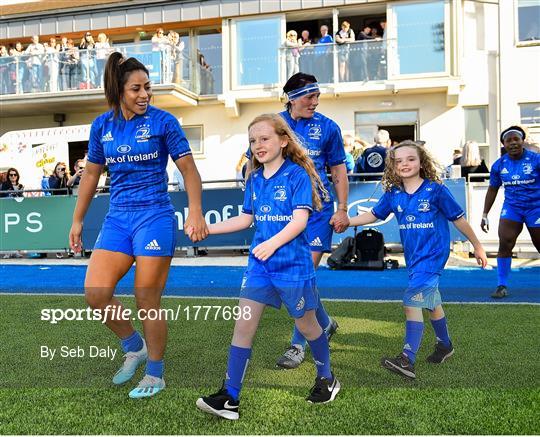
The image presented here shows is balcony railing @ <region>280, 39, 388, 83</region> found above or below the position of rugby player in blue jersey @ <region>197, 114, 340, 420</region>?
above

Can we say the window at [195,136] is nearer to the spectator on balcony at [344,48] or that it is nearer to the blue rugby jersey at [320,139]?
the spectator on balcony at [344,48]

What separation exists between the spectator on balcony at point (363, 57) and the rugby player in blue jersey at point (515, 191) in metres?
11.4

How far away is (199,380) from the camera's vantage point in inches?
158

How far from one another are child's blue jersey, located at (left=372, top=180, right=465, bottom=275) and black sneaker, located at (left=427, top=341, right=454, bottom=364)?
0.57 metres

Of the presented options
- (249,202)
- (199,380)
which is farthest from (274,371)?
(249,202)

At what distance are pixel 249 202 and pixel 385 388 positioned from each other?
1423 mm

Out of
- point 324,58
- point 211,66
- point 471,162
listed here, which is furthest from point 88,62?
point 471,162

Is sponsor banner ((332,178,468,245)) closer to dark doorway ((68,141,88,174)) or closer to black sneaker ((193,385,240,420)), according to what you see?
black sneaker ((193,385,240,420))

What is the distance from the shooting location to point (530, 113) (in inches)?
723

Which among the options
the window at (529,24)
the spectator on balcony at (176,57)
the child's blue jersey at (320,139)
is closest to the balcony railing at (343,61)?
the spectator on balcony at (176,57)

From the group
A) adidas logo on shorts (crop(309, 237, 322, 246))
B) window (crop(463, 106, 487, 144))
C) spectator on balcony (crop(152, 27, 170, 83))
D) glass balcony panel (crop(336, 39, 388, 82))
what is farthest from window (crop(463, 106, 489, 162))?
adidas logo on shorts (crop(309, 237, 322, 246))

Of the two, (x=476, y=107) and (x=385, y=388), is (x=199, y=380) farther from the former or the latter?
(x=476, y=107)

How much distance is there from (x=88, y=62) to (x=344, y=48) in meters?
7.99

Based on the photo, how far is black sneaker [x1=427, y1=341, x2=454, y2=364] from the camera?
4.46m
